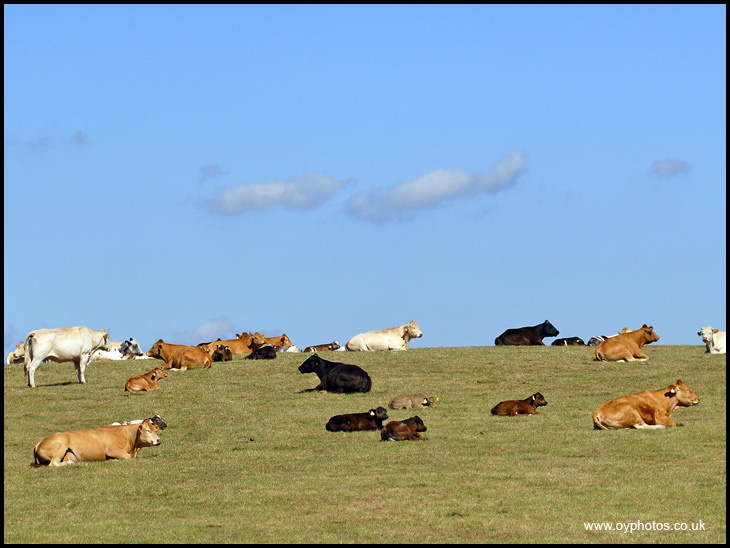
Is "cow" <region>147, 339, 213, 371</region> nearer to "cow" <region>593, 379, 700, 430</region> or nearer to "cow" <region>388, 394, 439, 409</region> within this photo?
"cow" <region>388, 394, 439, 409</region>

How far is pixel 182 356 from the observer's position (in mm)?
31781

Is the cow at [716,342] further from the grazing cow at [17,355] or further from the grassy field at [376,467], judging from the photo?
the grazing cow at [17,355]

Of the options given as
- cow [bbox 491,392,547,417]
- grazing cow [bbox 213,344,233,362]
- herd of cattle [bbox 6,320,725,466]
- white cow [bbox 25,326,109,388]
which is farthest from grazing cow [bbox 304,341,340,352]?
cow [bbox 491,392,547,417]

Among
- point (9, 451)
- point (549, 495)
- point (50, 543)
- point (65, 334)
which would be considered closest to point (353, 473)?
point (549, 495)

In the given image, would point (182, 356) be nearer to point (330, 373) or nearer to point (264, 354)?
point (264, 354)

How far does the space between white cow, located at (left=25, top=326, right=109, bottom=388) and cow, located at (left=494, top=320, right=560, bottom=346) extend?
17.0 metres

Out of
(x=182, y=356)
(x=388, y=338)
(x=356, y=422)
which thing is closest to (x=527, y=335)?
(x=388, y=338)

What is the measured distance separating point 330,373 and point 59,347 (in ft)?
28.5

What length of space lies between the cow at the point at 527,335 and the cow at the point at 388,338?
3951mm

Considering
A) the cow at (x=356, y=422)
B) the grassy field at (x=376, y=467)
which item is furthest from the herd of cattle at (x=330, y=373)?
the grassy field at (x=376, y=467)

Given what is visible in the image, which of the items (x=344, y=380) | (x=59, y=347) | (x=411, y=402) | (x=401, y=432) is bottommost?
(x=401, y=432)

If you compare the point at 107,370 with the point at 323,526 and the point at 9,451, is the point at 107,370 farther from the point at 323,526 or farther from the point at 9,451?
the point at 323,526

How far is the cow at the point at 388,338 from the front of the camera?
37.4 m

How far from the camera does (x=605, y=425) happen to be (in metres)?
19.6
